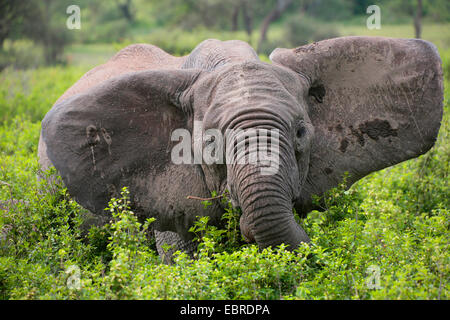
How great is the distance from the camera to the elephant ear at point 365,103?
4738 mm

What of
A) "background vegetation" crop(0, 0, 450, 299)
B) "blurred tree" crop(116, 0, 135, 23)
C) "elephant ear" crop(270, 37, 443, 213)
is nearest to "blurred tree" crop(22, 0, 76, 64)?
"blurred tree" crop(116, 0, 135, 23)

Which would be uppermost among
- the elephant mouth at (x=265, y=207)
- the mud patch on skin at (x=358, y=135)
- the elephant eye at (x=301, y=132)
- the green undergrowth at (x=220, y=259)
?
the elephant eye at (x=301, y=132)

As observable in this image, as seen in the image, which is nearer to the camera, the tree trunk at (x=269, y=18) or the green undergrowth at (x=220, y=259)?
the green undergrowth at (x=220, y=259)

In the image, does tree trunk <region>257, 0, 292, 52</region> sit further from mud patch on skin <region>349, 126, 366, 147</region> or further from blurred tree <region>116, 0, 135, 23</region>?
mud patch on skin <region>349, 126, 366, 147</region>

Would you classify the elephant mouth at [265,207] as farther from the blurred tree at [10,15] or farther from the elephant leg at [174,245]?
the blurred tree at [10,15]

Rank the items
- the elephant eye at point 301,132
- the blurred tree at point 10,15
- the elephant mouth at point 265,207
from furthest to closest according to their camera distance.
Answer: the blurred tree at point 10,15
the elephant eye at point 301,132
the elephant mouth at point 265,207

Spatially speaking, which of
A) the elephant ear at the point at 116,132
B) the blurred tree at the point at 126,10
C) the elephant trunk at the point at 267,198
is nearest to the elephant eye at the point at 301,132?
the elephant trunk at the point at 267,198

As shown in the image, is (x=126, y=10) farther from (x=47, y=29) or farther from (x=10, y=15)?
(x=10, y=15)

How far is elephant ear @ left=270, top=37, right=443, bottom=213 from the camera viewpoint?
474cm

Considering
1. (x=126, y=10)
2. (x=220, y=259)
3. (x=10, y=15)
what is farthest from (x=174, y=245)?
(x=126, y=10)

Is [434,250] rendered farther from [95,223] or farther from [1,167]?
[1,167]

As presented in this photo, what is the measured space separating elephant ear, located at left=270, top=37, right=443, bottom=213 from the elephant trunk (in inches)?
26.9

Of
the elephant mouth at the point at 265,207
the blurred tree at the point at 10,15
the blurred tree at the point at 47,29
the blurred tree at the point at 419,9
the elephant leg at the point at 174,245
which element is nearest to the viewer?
the elephant mouth at the point at 265,207

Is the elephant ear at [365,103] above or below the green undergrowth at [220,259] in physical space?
above
